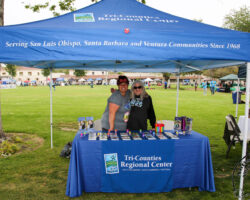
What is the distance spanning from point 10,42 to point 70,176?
2050 millimetres

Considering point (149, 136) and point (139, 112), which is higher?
point (139, 112)

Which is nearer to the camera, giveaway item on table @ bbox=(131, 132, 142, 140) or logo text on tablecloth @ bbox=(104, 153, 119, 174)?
logo text on tablecloth @ bbox=(104, 153, 119, 174)

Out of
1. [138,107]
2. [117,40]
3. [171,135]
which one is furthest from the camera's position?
[138,107]

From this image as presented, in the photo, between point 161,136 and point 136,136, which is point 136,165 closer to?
point 136,136

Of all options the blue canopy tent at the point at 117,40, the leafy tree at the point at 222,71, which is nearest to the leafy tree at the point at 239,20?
the leafy tree at the point at 222,71

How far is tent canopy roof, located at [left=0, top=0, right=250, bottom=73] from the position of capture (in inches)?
109

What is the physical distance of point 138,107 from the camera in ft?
11.7

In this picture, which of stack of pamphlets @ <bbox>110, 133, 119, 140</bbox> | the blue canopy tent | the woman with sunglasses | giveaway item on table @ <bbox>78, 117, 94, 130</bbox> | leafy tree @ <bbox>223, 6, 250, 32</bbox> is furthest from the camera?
leafy tree @ <bbox>223, 6, 250, 32</bbox>

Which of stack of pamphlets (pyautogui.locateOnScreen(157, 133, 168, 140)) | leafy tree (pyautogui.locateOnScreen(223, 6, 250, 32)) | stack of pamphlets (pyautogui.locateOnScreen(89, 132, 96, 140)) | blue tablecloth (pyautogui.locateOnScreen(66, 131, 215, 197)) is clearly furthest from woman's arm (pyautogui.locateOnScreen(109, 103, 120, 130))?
leafy tree (pyautogui.locateOnScreen(223, 6, 250, 32))

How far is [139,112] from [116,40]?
132 cm

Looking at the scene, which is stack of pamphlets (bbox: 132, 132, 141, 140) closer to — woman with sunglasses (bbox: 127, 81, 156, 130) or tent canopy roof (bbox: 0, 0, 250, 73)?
woman with sunglasses (bbox: 127, 81, 156, 130)

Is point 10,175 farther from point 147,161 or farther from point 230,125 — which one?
point 230,125

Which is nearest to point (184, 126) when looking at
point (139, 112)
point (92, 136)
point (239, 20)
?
point (139, 112)

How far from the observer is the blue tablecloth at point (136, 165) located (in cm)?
307
